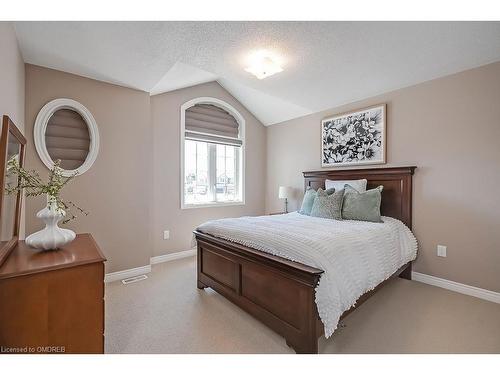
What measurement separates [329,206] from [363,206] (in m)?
0.37

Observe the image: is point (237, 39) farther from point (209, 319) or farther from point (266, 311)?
point (209, 319)

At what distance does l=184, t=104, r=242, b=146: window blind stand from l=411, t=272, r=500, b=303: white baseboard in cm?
336

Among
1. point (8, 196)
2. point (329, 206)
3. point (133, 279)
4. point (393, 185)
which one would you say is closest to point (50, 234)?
point (8, 196)

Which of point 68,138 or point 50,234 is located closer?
point 50,234

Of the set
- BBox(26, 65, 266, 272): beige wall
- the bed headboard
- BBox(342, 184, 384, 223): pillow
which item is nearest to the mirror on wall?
BBox(26, 65, 266, 272): beige wall

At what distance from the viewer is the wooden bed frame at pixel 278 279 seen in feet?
5.17

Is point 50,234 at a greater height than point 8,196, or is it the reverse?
point 8,196

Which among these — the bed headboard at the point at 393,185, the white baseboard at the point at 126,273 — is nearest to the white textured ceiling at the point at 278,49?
the bed headboard at the point at 393,185

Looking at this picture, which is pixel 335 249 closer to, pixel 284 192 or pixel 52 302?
pixel 52 302

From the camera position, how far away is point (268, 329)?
1919 millimetres

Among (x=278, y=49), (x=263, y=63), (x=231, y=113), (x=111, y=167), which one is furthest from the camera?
(x=231, y=113)

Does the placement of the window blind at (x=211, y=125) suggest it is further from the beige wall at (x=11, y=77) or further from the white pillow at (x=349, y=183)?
the beige wall at (x=11, y=77)
